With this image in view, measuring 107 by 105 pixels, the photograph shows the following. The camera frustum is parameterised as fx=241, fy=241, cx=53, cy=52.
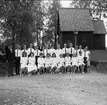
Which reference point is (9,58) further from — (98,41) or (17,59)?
(98,41)

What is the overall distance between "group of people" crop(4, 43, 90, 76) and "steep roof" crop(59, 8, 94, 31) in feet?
63.7

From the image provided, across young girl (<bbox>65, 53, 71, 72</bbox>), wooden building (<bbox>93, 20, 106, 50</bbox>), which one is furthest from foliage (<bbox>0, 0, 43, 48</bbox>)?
wooden building (<bbox>93, 20, 106, 50</bbox>)

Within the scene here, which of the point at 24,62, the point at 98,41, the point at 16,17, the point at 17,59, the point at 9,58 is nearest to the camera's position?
the point at 9,58

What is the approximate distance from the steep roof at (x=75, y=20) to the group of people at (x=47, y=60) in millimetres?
19407

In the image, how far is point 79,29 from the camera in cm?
3625

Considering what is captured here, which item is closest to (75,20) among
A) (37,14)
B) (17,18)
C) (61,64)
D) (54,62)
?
(37,14)

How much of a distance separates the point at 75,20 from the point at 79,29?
6.95ft

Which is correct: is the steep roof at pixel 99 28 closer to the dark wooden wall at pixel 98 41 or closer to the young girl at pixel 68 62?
the dark wooden wall at pixel 98 41

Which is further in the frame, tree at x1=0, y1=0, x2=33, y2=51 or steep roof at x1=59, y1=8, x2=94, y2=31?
steep roof at x1=59, y1=8, x2=94, y2=31

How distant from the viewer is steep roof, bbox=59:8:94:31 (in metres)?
36.3

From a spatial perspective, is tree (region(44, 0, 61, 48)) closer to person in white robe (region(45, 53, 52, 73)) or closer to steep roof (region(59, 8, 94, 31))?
steep roof (region(59, 8, 94, 31))

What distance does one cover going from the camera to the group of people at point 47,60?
15.5 metres

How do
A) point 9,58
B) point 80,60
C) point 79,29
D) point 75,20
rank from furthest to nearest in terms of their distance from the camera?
point 75,20 → point 79,29 → point 80,60 → point 9,58

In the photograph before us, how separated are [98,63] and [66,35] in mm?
17821
